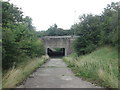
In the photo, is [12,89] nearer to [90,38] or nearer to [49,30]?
[90,38]

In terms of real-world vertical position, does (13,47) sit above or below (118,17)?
below

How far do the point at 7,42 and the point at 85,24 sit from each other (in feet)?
50.5

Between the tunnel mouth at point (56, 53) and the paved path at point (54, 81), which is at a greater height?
the paved path at point (54, 81)

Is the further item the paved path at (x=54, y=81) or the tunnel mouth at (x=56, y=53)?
the tunnel mouth at (x=56, y=53)

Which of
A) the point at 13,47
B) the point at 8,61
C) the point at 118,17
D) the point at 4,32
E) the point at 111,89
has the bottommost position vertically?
the point at 111,89

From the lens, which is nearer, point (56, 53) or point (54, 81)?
point (54, 81)

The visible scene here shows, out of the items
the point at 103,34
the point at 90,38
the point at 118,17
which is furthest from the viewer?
the point at 90,38

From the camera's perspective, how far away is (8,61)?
24.1 ft

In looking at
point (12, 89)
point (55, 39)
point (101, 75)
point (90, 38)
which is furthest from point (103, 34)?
point (55, 39)

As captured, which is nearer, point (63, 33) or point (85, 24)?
Result: point (85, 24)

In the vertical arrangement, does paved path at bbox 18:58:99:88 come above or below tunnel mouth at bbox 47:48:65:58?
above

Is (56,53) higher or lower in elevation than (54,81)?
lower

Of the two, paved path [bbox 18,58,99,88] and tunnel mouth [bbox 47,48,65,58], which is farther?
tunnel mouth [bbox 47,48,65,58]

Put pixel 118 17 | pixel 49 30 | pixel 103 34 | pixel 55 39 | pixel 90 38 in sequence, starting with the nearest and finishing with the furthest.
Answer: pixel 118 17
pixel 103 34
pixel 90 38
pixel 55 39
pixel 49 30
